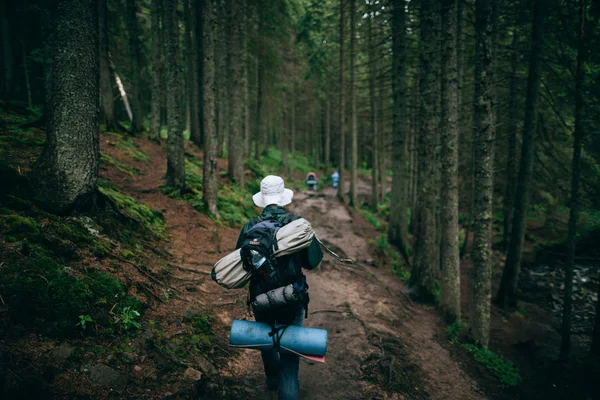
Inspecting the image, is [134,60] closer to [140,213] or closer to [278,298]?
[140,213]

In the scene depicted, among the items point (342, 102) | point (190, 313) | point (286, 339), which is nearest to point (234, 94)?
point (342, 102)

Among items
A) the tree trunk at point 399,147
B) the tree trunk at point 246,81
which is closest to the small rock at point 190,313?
the tree trunk at point 399,147

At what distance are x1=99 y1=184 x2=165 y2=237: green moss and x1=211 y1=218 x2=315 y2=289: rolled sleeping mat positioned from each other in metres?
4.66

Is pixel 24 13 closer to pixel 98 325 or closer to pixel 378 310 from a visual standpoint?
pixel 98 325

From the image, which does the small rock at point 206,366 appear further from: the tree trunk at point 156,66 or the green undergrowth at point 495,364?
the tree trunk at point 156,66

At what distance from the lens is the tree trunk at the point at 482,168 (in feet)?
23.2

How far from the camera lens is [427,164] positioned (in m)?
10.0

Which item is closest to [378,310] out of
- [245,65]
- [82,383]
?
[82,383]

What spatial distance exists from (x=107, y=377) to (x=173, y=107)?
354 inches

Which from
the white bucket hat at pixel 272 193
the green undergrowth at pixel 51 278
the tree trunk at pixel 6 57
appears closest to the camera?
the green undergrowth at pixel 51 278

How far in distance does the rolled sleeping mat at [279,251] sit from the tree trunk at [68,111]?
3.48 m

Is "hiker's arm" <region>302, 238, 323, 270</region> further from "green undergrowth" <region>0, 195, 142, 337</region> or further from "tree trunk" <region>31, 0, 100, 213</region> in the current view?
"tree trunk" <region>31, 0, 100, 213</region>

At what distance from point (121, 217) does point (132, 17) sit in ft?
55.2

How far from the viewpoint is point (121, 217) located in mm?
6672
